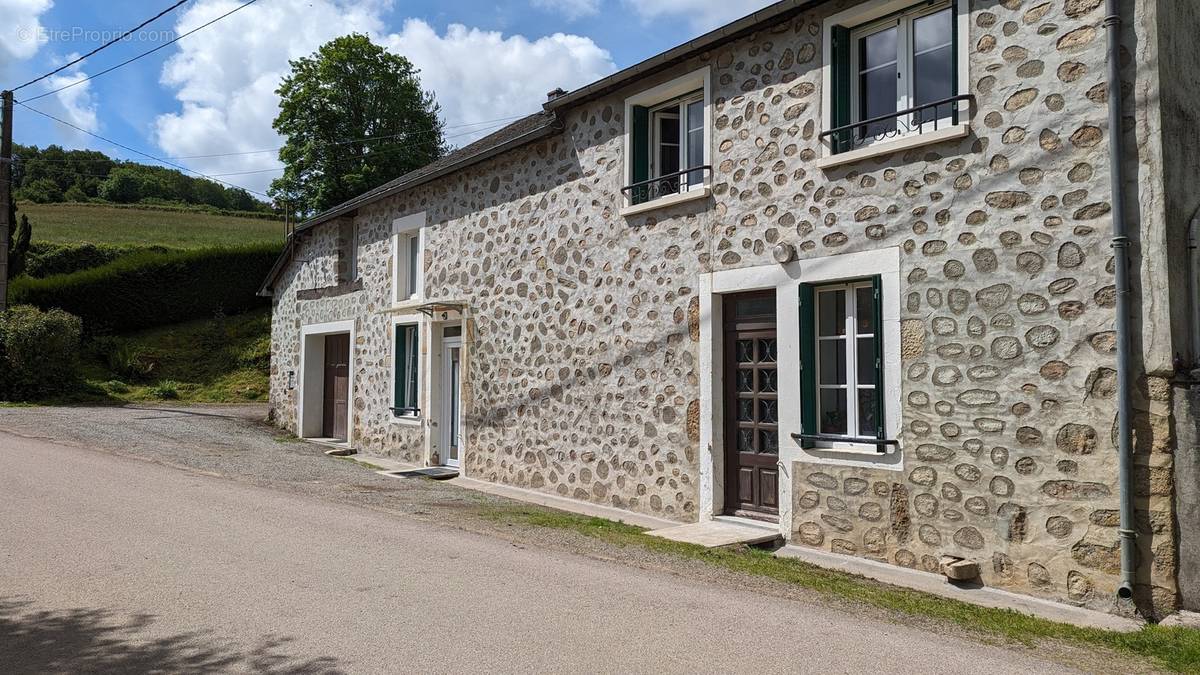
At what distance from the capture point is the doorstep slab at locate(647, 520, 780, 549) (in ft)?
25.5

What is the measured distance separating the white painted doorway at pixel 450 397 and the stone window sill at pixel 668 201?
4.50m

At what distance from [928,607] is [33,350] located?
789 inches

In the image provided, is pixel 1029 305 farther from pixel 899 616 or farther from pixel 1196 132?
pixel 899 616

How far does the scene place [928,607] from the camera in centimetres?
602

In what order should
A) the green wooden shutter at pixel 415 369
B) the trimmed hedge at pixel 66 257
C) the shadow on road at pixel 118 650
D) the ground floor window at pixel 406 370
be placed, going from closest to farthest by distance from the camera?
the shadow on road at pixel 118 650, the green wooden shutter at pixel 415 369, the ground floor window at pixel 406 370, the trimmed hedge at pixel 66 257

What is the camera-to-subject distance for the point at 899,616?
5719 millimetres

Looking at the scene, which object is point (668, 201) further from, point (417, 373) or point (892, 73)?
point (417, 373)

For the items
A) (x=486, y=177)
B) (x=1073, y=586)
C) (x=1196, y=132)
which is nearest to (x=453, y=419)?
(x=486, y=177)

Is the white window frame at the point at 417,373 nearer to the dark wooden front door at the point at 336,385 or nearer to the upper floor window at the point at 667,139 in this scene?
the dark wooden front door at the point at 336,385

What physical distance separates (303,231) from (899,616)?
1512 cm

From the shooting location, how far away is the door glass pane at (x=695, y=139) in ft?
30.8

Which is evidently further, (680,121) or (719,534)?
(680,121)

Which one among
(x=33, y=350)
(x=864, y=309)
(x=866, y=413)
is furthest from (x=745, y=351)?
(x=33, y=350)

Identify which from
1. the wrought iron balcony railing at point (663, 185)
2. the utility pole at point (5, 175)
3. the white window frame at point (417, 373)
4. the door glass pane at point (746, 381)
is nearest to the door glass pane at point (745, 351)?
the door glass pane at point (746, 381)
